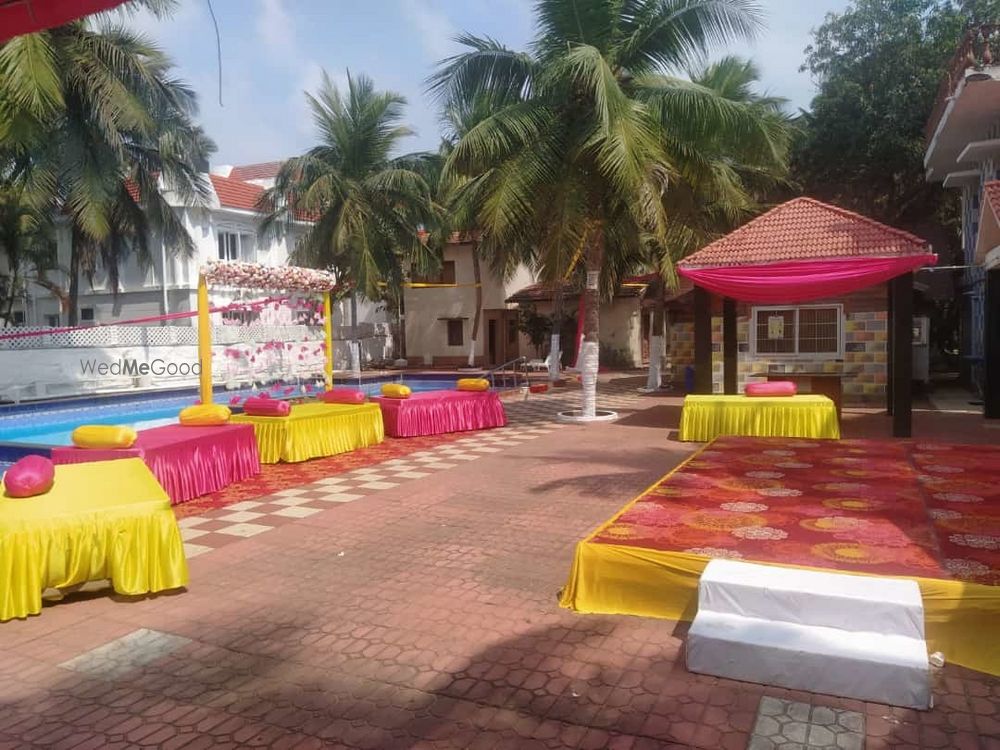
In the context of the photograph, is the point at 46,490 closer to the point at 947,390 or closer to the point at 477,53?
the point at 477,53

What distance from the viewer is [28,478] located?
4.32m

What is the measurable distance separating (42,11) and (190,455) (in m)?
5.35

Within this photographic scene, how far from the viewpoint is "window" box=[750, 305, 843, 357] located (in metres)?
14.2

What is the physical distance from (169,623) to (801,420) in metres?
8.04

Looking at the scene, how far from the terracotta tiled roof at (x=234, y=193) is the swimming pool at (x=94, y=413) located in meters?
10.9

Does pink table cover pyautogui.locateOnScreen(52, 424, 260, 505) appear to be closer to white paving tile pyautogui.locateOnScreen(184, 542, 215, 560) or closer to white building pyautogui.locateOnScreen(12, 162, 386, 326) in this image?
white paving tile pyautogui.locateOnScreen(184, 542, 215, 560)

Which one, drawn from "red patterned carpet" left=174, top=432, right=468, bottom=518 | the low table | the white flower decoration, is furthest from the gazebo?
the white flower decoration

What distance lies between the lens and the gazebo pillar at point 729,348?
1181 centimetres

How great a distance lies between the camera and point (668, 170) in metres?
12.3

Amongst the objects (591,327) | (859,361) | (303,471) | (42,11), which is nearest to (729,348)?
(591,327)

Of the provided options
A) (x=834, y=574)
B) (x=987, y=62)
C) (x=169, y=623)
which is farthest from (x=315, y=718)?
(x=987, y=62)

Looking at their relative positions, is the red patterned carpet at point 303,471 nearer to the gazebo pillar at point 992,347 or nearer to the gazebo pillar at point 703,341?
the gazebo pillar at point 703,341

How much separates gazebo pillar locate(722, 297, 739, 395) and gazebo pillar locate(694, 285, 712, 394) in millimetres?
347

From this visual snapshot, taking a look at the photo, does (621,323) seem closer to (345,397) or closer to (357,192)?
(357,192)
